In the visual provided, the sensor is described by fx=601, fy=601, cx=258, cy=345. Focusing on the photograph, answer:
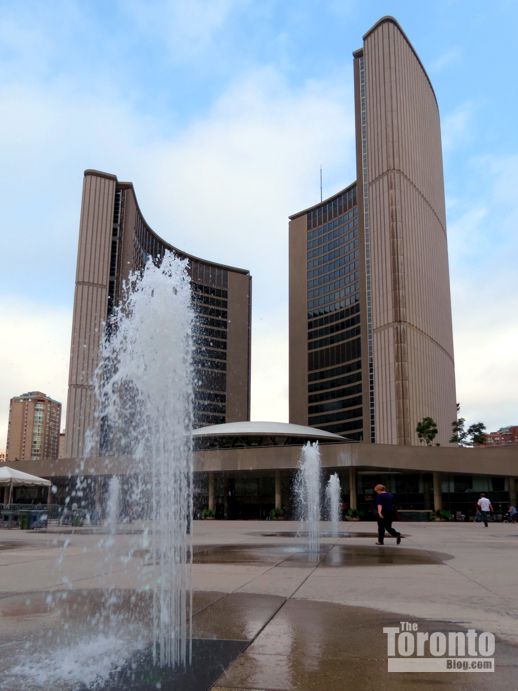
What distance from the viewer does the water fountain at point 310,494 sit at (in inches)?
639

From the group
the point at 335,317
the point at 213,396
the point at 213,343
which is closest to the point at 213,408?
the point at 213,396

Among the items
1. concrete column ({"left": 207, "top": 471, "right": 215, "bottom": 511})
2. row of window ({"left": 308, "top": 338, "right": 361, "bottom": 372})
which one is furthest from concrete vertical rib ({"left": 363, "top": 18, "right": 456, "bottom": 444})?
concrete column ({"left": 207, "top": 471, "right": 215, "bottom": 511})

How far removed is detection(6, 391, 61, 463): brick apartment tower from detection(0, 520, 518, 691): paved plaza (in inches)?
4054

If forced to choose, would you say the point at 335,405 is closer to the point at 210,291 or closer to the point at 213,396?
the point at 213,396

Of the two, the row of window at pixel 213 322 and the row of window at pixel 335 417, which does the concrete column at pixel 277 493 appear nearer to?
the row of window at pixel 335 417

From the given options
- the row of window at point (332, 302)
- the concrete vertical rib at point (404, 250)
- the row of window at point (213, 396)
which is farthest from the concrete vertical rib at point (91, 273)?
the row of window at point (213, 396)

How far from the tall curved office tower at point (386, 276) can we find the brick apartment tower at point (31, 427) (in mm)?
47921

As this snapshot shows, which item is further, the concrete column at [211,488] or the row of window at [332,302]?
the row of window at [332,302]

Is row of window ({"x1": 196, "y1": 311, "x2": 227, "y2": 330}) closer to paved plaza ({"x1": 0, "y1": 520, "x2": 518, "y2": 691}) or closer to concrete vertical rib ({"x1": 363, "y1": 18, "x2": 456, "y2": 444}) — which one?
concrete vertical rib ({"x1": 363, "y1": 18, "x2": 456, "y2": 444})

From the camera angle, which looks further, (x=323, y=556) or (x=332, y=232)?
(x=332, y=232)

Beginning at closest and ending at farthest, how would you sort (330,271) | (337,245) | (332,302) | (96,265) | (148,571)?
(148,571)
(96,265)
(332,302)
(337,245)
(330,271)

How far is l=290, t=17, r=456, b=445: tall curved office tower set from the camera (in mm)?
83562

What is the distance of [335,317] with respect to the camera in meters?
114

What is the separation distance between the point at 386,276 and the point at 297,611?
8222cm
